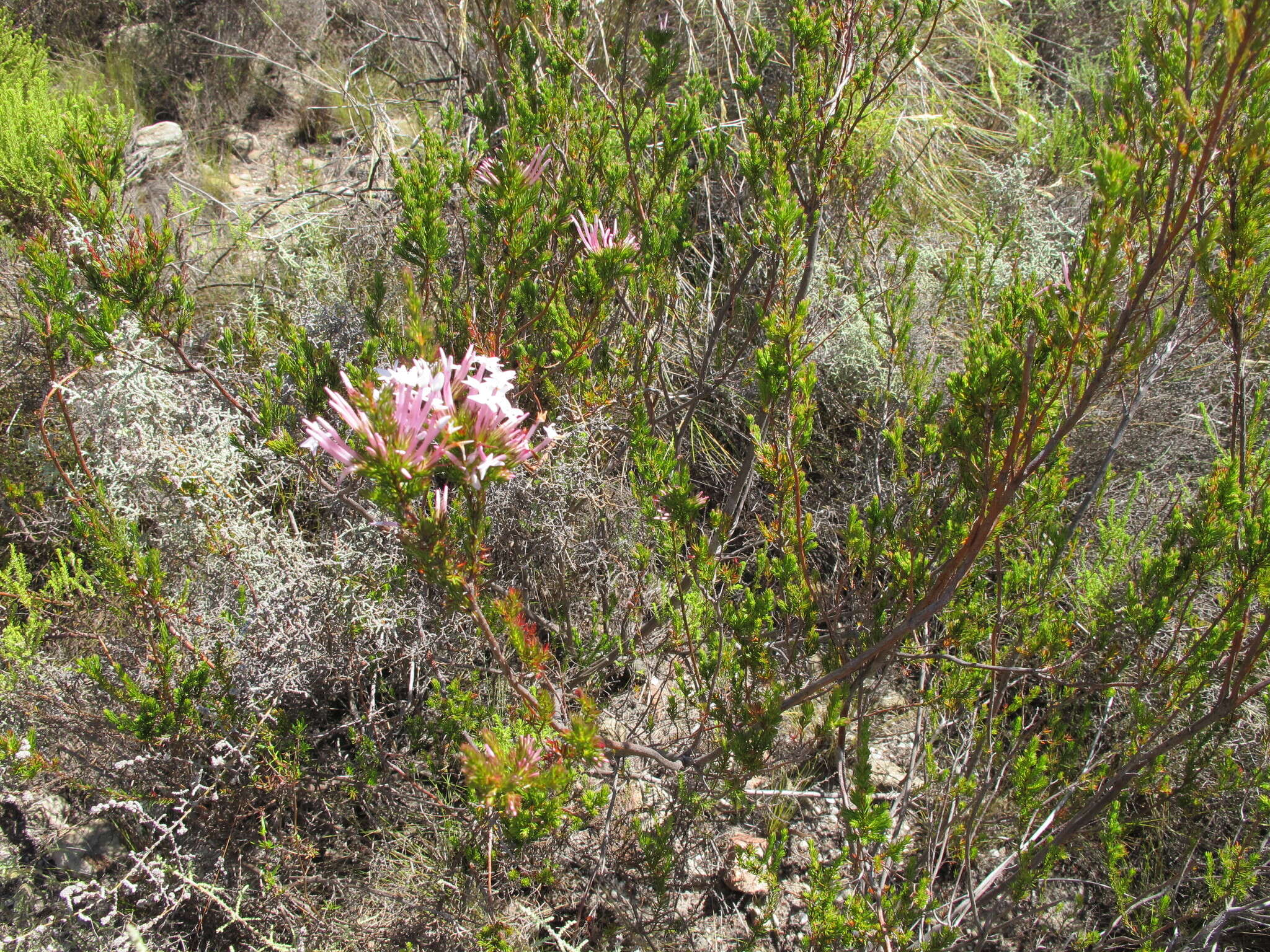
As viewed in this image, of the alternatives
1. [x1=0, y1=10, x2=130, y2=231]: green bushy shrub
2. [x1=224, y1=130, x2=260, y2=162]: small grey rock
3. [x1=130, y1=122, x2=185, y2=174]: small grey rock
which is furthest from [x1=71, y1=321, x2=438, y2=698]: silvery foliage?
[x1=224, y1=130, x2=260, y2=162]: small grey rock

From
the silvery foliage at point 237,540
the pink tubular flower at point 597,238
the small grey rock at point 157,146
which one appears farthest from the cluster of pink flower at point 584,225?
the small grey rock at point 157,146

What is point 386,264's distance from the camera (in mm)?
3564

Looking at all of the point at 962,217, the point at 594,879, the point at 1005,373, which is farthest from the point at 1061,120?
the point at 594,879

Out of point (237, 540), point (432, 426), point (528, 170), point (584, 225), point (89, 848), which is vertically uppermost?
point (528, 170)

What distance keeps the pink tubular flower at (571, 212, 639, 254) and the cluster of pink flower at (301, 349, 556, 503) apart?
796 mm

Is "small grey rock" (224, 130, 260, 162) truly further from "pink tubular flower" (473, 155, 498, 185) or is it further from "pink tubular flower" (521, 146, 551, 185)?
"pink tubular flower" (521, 146, 551, 185)

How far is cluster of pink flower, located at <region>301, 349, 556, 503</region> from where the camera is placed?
3.65ft

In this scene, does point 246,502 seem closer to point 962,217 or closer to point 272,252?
point 272,252

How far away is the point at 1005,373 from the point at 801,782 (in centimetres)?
159

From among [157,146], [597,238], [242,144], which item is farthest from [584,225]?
[242,144]

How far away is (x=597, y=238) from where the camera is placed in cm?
212

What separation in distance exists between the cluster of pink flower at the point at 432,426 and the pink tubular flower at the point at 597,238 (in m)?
0.80

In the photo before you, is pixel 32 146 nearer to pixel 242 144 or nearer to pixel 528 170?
pixel 528 170

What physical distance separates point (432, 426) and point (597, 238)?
1.17 meters
